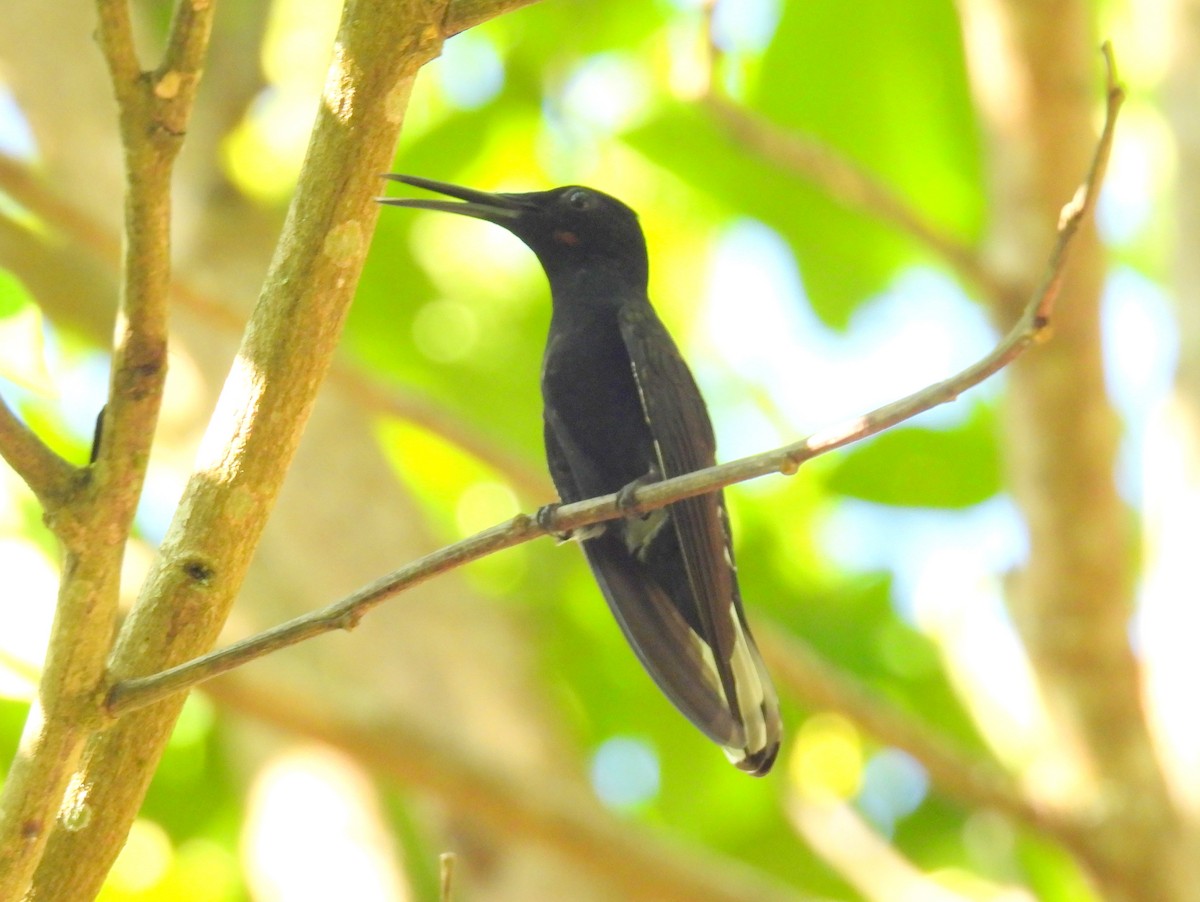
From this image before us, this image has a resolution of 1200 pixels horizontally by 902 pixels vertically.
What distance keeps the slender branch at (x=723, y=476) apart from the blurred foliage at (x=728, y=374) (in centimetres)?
379

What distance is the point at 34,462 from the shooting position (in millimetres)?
1780

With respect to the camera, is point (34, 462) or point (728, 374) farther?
point (728, 374)

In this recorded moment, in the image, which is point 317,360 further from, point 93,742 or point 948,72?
point 948,72

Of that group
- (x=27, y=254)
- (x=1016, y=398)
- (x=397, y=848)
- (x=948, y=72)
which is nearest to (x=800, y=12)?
(x=948, y=72)

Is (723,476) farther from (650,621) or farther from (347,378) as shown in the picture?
(347,378)

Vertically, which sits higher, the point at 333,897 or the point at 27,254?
the point at 27,254

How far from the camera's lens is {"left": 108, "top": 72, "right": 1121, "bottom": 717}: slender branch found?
1691mm

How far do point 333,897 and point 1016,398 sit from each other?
9.59 feet

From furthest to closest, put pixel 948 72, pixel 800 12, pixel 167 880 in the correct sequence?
pixel 167 880, pixel 948 72, pixel 800 12

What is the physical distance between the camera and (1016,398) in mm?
4668

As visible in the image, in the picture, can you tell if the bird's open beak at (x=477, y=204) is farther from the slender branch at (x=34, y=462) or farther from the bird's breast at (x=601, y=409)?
the slender branch at (x=34, y=462)

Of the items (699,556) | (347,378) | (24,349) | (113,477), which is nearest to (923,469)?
(347,378)

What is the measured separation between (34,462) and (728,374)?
19.1 ft

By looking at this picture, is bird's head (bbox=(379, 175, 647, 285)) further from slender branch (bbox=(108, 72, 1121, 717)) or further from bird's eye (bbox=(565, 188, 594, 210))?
slender branch (bbox=(108, 72, 1121, 717))
